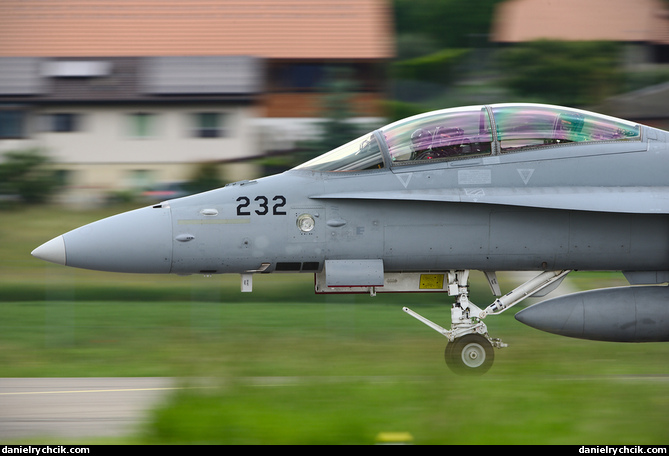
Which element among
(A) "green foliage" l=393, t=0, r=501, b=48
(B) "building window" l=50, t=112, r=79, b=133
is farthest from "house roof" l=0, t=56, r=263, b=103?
(A) "green foliage" l=393, t=0, r=501, b=48

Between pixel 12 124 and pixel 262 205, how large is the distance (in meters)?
29.5

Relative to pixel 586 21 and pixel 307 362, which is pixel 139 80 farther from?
pixel 307 362

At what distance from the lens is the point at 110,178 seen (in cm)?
3556

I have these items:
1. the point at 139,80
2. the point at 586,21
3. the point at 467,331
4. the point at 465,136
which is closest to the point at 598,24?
the point at 586,21

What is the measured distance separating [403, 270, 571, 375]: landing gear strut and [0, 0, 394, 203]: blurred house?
79.8 feet

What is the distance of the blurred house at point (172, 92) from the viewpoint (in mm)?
35406

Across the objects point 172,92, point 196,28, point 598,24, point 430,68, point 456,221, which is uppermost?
point 598,24

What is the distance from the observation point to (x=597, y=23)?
147ft

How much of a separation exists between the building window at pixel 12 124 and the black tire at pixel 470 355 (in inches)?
1190

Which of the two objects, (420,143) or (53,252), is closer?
(53,252)

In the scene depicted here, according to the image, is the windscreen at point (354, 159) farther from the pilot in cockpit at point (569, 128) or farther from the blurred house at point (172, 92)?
the blurred house at point (172, 92)

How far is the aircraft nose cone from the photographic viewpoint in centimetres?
896

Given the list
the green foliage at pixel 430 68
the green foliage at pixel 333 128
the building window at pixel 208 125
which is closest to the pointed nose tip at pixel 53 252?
the green foliage at pixel 333 128

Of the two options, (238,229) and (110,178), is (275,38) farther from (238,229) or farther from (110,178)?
(238,229)
